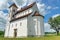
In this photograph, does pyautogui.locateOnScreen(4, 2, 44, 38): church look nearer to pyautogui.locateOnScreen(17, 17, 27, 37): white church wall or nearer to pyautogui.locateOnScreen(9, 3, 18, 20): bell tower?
pyautogui.locateOnScreen(17, 17, 27, 37): white church wall

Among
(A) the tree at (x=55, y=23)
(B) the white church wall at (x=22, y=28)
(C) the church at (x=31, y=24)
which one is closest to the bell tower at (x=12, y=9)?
(C) the church at (x=31, y=24)

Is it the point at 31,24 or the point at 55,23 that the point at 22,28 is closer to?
the point at 31,24

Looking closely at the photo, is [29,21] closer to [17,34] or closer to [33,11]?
[33,11]

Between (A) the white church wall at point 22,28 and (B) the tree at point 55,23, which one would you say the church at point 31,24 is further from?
(B) the tree at point 55,23

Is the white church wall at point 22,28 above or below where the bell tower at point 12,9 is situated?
below

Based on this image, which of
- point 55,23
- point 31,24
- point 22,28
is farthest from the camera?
point 55,23

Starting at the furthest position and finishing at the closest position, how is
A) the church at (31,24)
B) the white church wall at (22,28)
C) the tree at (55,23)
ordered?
1. the tree at (55,23)
2. the white church wall at (22,28)
3. the church at (31,24)

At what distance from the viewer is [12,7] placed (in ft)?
187

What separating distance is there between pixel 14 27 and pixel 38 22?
38.5 feet

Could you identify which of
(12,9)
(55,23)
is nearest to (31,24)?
(12,9)

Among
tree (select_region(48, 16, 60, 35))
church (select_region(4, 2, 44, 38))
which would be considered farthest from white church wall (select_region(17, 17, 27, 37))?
tree (select_region(48, 16, 60, 35))

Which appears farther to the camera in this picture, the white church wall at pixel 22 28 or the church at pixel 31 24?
the white church wall at pixel 22 28

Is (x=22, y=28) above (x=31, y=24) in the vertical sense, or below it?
below

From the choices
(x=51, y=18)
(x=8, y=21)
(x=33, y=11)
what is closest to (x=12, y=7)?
(x=8, y=21)
